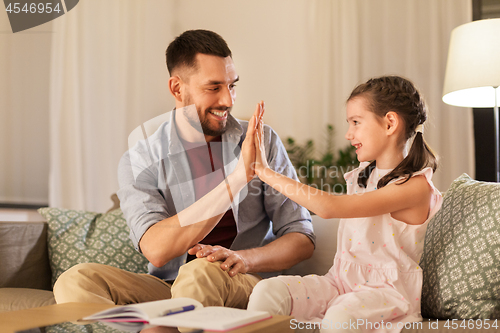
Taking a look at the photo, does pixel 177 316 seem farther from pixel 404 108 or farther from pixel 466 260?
pixel 404 108

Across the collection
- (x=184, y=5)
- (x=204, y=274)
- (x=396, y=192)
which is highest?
(x=184, y=5)

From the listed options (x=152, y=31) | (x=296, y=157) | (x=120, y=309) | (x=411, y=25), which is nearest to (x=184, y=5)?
(x=152, y=31)

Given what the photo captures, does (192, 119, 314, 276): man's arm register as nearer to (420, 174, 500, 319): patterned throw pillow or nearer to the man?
the man

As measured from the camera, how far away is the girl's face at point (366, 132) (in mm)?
1293

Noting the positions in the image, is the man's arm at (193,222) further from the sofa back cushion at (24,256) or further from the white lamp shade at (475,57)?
the white lamp shade at (475,57)

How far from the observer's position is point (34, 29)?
106 inches

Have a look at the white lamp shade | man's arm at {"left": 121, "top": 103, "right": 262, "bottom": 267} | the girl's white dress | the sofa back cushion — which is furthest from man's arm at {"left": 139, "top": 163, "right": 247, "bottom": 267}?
the white lamp shade

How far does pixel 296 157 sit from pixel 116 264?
1879 millimetres

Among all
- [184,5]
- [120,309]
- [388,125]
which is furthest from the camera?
[184,5]

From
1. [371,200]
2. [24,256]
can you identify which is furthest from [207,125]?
[24,256]

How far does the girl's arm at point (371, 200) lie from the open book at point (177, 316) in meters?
0.46

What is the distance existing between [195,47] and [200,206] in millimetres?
639

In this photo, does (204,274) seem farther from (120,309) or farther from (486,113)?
(486,113)

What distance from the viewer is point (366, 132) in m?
1.30
